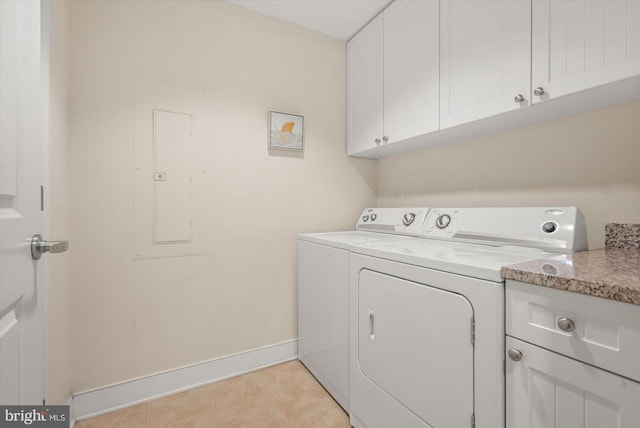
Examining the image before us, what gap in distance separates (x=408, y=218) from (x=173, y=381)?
5.93 feet

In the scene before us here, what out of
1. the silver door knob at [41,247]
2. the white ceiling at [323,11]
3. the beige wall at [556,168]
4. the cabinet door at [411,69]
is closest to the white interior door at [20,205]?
the silver door knob at [41,247]

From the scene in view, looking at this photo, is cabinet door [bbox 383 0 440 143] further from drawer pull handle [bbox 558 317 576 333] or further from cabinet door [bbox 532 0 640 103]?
drawer pull handle [bbox 558 317 576 333]

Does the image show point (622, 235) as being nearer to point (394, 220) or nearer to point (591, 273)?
point (591, 273)

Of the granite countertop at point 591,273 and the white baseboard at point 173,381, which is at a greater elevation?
the granite countertop at point 591,273

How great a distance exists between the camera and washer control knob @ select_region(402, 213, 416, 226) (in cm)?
184

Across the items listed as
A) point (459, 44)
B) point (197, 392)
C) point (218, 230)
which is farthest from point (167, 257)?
point (459, 44)

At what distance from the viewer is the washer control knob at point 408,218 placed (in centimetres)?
184

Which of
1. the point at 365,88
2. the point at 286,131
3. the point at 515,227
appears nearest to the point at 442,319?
the point at 515,227

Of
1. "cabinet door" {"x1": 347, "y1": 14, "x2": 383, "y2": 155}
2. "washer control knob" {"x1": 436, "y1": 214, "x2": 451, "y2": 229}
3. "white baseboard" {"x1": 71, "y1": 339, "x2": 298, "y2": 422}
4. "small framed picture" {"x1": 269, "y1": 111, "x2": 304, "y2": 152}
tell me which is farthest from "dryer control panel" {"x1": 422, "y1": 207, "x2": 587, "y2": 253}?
"white baseboard" {"x1": 71, "y1": 339, "x2": 298, "y2": 422}

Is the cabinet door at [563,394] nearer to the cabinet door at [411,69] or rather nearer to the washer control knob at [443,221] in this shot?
the washer control knob at [443,221]

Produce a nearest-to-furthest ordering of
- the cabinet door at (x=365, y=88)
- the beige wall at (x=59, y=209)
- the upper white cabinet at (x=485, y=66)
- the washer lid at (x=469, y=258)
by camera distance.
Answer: the washer lid at (x=469, y=258)
the upper white cabinet at (x=485, y=66)
the beige wall at (x=59, y=209)
the cabinet door at (x=365, y=88)

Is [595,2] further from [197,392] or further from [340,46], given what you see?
[197,392]

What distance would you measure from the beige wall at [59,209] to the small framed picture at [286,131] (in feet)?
3.63

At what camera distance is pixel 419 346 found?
104 cm
